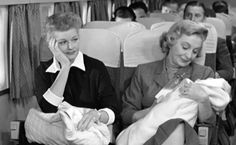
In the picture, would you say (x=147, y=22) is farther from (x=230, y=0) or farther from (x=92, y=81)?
(x=230, y=0)

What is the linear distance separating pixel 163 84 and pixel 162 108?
30 cm

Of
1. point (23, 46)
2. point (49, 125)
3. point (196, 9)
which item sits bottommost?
point (49, 125)

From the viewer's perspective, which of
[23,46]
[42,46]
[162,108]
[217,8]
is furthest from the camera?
[217,8]

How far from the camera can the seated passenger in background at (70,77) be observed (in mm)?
2152

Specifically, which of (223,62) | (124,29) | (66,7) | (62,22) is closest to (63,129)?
(62,22)

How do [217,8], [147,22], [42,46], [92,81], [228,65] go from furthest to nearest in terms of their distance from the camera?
[217,8] → [147,22] → [228,65] → [42,46] → [92,81]

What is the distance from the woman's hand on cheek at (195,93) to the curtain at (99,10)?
261cm

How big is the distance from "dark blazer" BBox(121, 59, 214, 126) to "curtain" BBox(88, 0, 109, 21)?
2.24 metres

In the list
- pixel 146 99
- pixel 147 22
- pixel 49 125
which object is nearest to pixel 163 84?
A: pixel 146 99

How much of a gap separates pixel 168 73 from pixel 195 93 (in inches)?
13.6

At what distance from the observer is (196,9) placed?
374 centimetres

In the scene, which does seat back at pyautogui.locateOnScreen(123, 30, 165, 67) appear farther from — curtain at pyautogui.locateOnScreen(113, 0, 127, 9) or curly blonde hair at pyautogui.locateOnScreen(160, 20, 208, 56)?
curtain at pyautogui.locateOnScreen(113, 0, 127, 9)

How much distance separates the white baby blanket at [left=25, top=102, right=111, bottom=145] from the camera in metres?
1.96

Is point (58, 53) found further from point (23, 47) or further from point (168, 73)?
point (23, 47)
